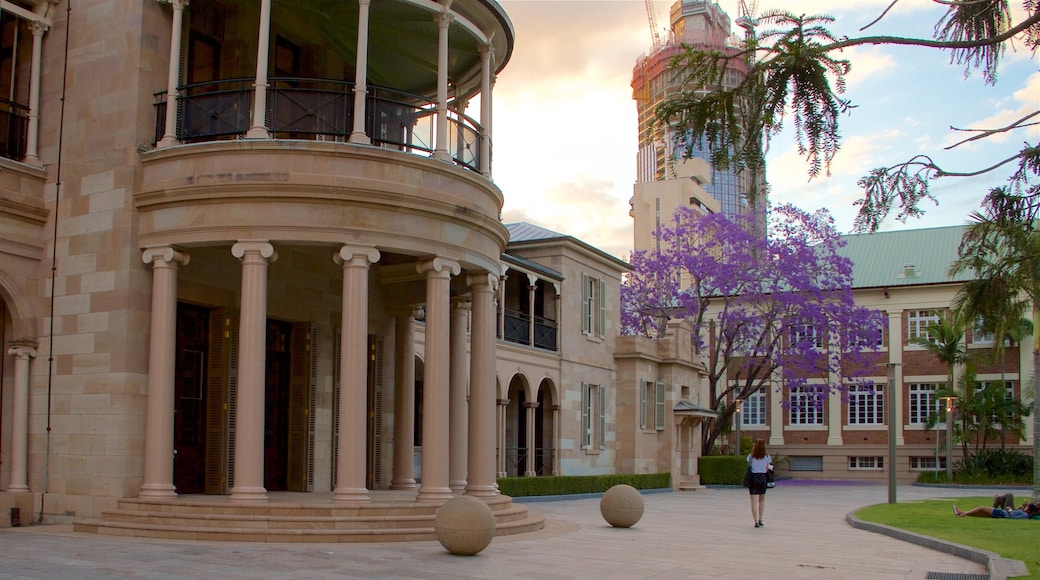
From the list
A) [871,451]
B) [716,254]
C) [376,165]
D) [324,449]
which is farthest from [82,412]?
[871,451]

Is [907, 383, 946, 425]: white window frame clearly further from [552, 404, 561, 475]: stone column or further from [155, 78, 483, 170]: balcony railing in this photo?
[155, 78, 483, 170]: balcony railing

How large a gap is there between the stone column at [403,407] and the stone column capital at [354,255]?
5.48 metres

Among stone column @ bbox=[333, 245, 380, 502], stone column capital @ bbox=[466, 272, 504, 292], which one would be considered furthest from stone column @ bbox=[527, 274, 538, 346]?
stone column @ bbox=[333, 245, 380, 502]

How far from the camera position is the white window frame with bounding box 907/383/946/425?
191 feet

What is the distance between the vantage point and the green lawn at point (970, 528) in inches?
590

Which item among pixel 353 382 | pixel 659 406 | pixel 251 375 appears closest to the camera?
pixel 251 375

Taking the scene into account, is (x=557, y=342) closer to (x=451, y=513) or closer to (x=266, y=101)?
(x=266, y=101)

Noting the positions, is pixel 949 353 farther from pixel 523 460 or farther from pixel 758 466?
pixel 758 466

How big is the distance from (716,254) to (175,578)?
36873 millimetres

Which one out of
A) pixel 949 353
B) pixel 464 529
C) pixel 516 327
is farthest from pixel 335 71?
pixel 949 353

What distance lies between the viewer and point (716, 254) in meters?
45.1

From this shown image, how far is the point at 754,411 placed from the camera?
2495 inches

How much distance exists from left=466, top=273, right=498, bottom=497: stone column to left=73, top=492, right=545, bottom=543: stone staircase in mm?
2131

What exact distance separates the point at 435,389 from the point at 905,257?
51983 millimetres
